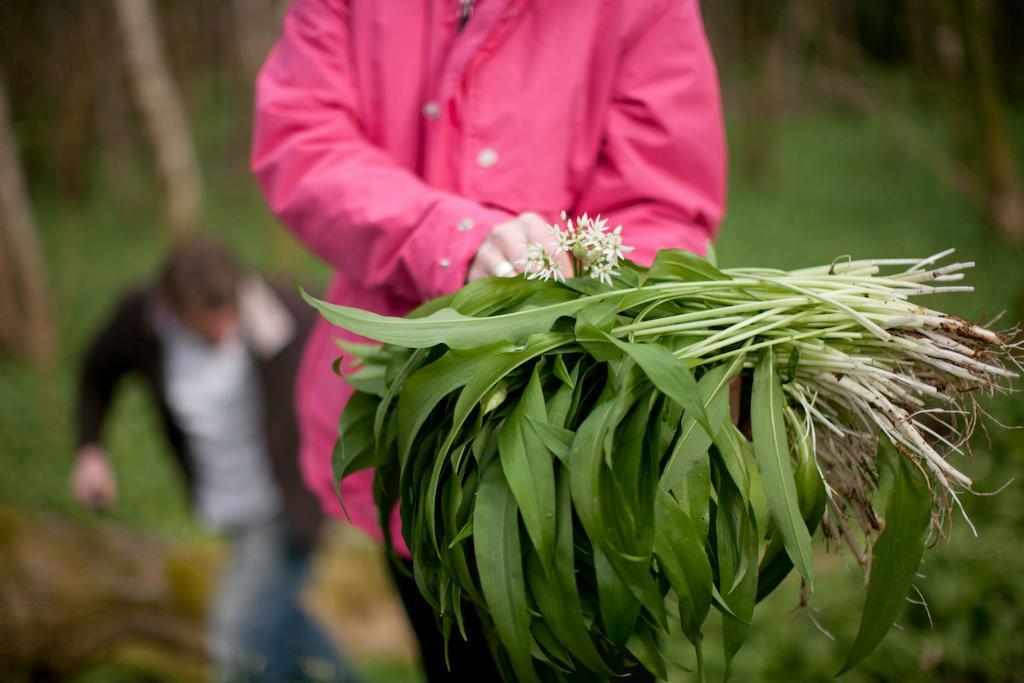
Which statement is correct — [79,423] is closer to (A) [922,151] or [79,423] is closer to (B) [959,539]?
(B) [959,539]

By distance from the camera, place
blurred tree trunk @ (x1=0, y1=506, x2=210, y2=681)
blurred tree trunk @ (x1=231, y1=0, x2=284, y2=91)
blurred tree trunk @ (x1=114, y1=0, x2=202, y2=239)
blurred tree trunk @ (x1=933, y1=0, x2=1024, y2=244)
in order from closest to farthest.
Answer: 1. blurred tree trunk @ (x1=0, y1=506, x2=210, y2=681)
2. blurred tree trunk @ (x1=933, y1=0, x2=1024, y2=244)
3. blurred tree trunk @ (x1=114, y1=0, x2=202, y2=239)
4. blurred tree trunk @ (x1=231, y1=0, x2=284, y2=91)

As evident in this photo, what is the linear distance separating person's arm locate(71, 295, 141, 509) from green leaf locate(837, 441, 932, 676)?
286 cm

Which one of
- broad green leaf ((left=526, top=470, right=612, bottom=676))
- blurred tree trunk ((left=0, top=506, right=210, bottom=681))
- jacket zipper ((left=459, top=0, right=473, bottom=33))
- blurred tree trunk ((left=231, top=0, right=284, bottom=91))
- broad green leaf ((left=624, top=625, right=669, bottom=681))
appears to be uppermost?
jacket zipper ((left=459, top=0, right=473, bottom=33))

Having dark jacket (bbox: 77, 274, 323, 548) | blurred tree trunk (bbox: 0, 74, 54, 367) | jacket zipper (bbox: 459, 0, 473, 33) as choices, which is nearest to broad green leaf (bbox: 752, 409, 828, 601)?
jacket zipper (bbox: 459, 0, 473, 33)

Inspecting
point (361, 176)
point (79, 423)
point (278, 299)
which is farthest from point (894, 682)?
point (79, 423)

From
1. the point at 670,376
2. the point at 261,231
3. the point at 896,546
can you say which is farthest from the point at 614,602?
the point at 261,231

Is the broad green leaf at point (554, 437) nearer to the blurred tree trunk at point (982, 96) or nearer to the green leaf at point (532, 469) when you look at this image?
the green leaf at point (532, 469)

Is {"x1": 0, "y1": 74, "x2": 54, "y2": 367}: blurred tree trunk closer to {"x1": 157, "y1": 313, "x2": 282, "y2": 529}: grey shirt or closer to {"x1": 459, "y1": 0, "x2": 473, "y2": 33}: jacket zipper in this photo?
{"x1": 157, "y1": 313, "x2": 282, "y2": 529}: grey shirt

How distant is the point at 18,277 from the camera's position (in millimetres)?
6289

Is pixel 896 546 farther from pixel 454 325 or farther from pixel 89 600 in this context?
pixel 89 600

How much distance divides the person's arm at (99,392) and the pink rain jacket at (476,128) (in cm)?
197

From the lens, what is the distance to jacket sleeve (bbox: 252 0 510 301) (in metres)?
1.40

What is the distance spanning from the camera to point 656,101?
4.74 feet

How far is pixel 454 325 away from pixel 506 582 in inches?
14.3
